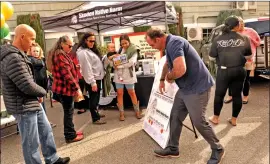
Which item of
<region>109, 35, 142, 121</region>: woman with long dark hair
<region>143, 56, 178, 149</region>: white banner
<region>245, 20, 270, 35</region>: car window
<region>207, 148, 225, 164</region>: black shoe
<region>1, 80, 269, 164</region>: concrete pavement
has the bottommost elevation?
<region>1, 80, 269, 164</region>: concrete pavement

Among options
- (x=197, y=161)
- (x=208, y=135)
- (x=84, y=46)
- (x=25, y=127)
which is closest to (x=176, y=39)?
(x=208, y=135)

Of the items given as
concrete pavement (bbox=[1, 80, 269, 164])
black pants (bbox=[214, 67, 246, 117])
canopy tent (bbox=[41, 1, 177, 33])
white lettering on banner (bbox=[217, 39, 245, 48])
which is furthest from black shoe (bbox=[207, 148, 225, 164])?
canopy tent (bbox=[41, 1, 177, 33])

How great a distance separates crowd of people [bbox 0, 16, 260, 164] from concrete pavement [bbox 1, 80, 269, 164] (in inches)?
7.7

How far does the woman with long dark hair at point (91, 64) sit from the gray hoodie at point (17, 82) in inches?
70.7

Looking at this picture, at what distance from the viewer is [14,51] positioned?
2529 millimetres

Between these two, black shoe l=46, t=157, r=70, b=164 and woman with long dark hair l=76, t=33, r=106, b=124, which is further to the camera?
woman with long dark hair l=76, t=33, r=106, b=124

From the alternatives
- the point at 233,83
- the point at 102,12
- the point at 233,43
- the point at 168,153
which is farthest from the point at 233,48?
the point at 102,12

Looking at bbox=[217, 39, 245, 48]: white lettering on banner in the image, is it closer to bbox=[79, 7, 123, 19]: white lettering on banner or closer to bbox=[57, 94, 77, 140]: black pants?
bbox=[79, 7, 123, 19]: white lettering on banner

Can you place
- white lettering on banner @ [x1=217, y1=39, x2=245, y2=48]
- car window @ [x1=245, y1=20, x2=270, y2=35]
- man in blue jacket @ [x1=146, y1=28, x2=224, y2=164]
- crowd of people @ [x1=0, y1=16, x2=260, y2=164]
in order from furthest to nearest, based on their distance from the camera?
car window @ [x1=245, y1=20, x2=270, y2=35]
white lettering on banner @ [x1=217, y1=39, x2=245, y2=48]
man in blue jacket @ [x1=146, y1=28, x2=224, y2=164]
crowd of people @ [x1=0, y1=16, x2=260, y2=164]

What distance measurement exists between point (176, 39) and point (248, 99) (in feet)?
12.8

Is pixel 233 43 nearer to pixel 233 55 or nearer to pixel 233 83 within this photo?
pixel 233 55

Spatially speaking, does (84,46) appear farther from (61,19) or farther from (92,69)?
(61,19)

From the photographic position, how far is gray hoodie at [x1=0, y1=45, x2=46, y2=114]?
8.23 ft

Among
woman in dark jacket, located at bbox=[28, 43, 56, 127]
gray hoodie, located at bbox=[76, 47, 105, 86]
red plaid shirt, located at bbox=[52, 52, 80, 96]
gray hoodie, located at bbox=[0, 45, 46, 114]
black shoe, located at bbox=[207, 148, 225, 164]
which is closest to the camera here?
gray hoodie, located at bbox=[0, 45, 46, 114]
